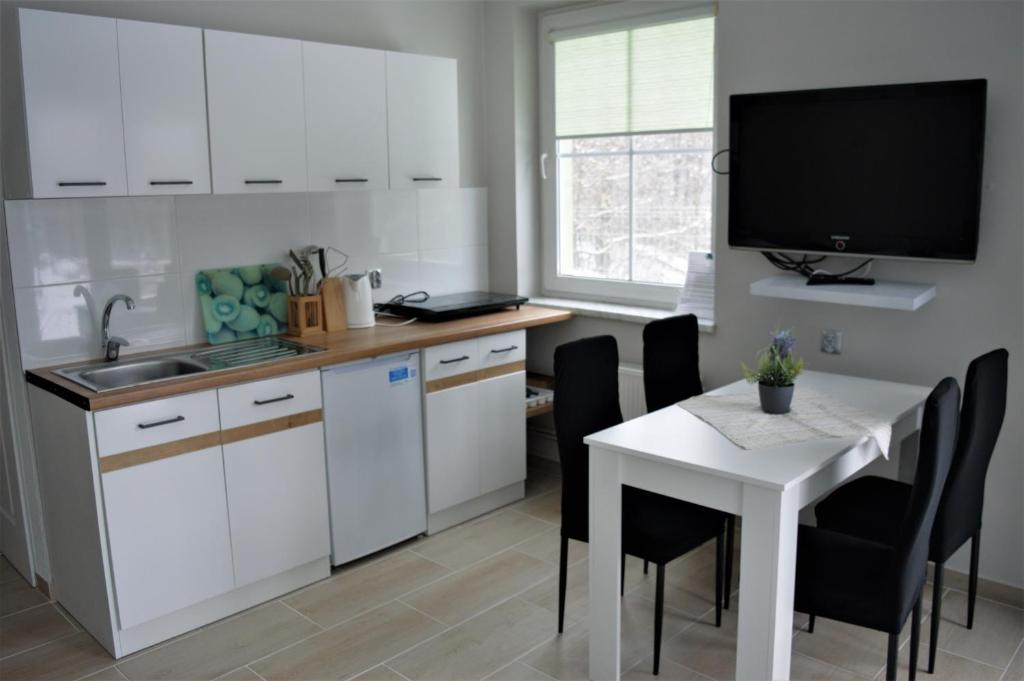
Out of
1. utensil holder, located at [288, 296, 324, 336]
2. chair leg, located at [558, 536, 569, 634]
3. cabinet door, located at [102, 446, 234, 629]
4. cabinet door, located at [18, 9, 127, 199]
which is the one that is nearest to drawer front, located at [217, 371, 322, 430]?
cabinet door, located at [102, 446, 234, 629]

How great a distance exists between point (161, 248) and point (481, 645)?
6.20 feet

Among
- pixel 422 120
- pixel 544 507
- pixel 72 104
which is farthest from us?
pixel 544 507

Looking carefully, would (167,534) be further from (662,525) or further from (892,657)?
(892,657)

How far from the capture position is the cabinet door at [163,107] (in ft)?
9.55

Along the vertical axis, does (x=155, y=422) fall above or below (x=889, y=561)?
above

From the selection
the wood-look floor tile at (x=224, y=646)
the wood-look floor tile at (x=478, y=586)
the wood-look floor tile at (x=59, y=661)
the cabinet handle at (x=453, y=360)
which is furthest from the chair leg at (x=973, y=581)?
the wood-look floor tile at (x=59, y=661)

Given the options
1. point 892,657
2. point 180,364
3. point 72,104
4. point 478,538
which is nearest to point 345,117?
point 72,104

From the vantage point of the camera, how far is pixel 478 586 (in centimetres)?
334

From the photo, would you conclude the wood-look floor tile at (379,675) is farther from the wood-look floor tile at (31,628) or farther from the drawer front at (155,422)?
the wood-look floor tile at (31,628)

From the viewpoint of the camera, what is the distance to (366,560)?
3568 mm

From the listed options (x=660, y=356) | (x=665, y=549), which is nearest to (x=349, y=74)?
(x=660, y=356)

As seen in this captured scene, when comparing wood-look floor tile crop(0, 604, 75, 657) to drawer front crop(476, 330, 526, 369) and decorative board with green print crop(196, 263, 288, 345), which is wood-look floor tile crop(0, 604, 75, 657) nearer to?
decorative board with green print crop(196, 263, 288, 345)

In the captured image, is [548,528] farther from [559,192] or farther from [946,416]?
[946,416]

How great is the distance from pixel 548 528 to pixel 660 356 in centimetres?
102
